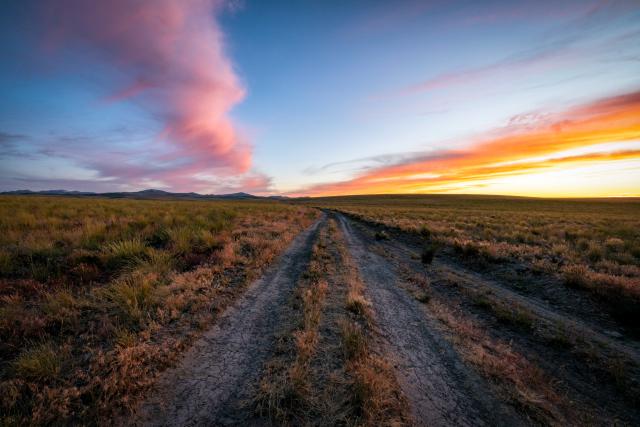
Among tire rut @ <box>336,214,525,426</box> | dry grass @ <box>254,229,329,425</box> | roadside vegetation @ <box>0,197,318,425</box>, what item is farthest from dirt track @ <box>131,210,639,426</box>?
roadside vegetation @ <box>0,197,318,425</box>

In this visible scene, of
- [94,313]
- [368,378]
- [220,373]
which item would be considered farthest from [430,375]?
[94,313]

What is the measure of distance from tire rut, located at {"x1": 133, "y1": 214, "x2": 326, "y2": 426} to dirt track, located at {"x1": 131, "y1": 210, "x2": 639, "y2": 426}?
0.04ft

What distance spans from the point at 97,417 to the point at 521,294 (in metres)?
10.3

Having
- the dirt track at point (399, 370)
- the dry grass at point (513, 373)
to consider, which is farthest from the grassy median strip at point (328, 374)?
the dry grass at point (513, 373)

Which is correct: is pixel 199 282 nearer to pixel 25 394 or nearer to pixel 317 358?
pixel 25 394

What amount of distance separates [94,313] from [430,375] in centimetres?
667

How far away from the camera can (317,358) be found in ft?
14.0

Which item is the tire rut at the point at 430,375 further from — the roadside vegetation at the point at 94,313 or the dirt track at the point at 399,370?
the roadside vegetation at the point at 94,313

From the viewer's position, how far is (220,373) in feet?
12.8

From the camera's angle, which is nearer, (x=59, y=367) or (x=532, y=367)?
(x=59, y=367)

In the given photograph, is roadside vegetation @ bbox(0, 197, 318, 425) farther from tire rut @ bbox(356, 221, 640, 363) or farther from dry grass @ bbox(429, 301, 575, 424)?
tire rut @ bbox(356, 221, 640, 363)

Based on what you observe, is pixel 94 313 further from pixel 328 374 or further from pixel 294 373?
pixel 328 374

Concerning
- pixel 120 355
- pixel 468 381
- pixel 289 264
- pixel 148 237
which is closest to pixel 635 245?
pixel 468 381

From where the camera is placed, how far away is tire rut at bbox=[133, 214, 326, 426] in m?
3.14
